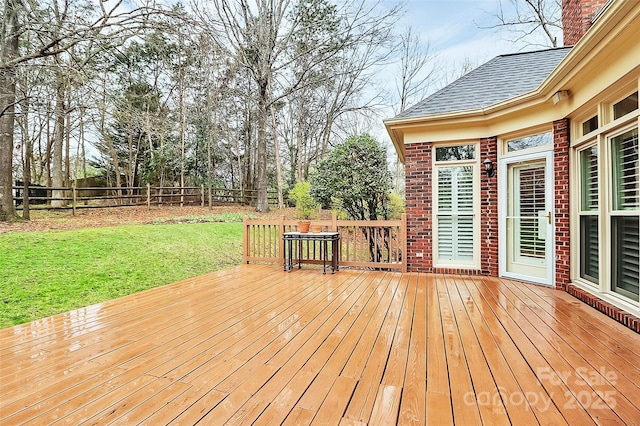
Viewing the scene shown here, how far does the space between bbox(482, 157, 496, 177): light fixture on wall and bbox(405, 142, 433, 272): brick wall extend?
83cm

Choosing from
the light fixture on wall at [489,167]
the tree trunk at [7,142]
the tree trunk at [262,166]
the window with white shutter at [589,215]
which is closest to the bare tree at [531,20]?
the tree trunk at [262,166]

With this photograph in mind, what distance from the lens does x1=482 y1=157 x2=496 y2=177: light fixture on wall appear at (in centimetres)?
502

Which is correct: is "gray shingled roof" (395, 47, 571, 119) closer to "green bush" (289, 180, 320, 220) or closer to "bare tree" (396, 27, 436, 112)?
"green bush" (289, 180, 320, 220)

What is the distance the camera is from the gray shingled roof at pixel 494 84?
5164 mm

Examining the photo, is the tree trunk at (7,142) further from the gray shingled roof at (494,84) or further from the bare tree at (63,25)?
the gray shingled roof at (494,84)

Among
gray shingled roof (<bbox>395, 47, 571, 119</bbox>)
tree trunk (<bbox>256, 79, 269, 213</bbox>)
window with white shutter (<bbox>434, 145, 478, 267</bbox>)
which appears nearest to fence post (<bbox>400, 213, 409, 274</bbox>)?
window with white shutter (<bbox>434, 145, 478, 267</bbox>)

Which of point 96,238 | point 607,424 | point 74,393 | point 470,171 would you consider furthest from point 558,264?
point 96,238

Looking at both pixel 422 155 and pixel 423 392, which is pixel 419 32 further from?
pixel 423 392

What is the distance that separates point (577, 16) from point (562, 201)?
3028 millimetres

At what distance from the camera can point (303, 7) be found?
37.6 feet

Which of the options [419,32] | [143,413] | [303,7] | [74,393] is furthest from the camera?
[419,32]

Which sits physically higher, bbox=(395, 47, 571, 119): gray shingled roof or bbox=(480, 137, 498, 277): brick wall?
bbox=(395, 47, 571, 119): gray shingled roof

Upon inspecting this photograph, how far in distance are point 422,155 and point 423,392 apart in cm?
435

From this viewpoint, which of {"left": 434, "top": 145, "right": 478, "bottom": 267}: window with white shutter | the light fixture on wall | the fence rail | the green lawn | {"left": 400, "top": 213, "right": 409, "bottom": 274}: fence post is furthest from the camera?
the fence rail
